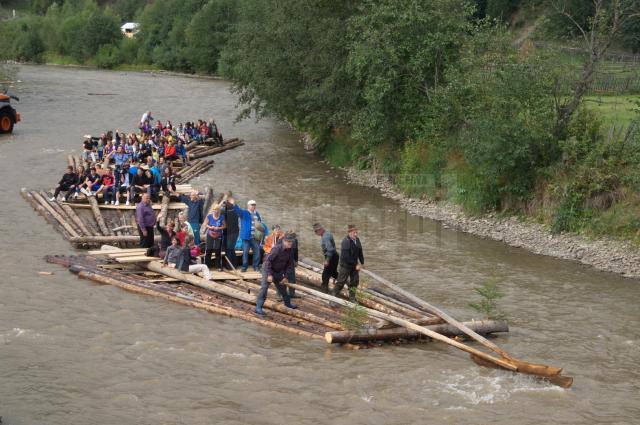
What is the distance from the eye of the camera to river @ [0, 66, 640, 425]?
13188 mm

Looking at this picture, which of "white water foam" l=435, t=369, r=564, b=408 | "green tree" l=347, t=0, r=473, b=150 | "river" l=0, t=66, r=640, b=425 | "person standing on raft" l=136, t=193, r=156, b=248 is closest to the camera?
"river" l=0, t=66, r=640, b=425

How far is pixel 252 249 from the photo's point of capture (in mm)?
19219

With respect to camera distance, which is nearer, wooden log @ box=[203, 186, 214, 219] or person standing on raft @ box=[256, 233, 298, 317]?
person standing on raft @ box=[256, 233, 298, 317]

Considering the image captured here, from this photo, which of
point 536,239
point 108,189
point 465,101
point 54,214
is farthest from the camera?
point 465,101

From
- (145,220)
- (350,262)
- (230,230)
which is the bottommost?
(145,220)

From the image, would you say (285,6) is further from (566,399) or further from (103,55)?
(103,55)

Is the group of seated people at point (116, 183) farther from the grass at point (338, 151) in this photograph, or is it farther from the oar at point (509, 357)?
the oar at point (509, 357)

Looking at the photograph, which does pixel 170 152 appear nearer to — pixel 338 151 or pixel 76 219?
pixel 338 151

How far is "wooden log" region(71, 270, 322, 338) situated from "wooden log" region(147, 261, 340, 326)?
437 mm

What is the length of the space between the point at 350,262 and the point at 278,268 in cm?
151

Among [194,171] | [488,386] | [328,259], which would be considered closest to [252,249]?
[328,259]

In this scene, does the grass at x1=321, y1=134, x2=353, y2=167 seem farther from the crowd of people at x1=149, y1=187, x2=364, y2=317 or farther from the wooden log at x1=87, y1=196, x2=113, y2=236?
the crowd of people at x1=149, y1=187, x2=364, y2=317

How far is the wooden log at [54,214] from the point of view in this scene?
75.0 feet

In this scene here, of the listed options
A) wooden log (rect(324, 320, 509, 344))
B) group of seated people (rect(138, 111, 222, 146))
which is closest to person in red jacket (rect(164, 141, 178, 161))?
group of seated people (rect(138, 111, 222, 146))
